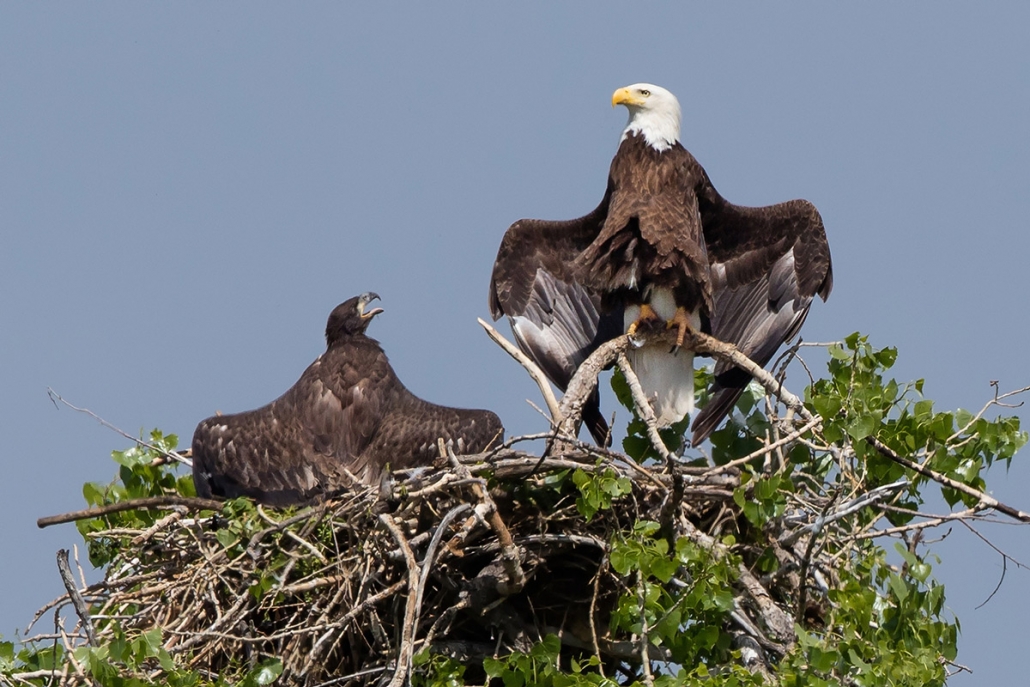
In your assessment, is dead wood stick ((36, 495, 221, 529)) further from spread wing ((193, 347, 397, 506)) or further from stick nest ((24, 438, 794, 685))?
spread wing ((193, 347, 397, 506))

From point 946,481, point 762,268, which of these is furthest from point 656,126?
point 946,481

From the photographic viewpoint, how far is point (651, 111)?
1000 cm

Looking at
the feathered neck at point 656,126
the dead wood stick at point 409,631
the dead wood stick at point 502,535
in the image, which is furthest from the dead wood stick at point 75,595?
the feathered neck at point 656,126

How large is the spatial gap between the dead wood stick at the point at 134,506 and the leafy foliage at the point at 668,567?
157 mm

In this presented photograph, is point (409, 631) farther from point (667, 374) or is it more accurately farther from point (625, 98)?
point (625, 98)

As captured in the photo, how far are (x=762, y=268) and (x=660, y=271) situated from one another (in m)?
0.81

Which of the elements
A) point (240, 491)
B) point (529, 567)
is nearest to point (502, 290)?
point (240, 491)

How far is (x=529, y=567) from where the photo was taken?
702cm

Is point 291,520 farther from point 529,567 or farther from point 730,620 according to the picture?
point 730,620

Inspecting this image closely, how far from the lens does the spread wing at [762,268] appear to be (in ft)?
30.8

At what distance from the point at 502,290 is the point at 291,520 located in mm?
3085

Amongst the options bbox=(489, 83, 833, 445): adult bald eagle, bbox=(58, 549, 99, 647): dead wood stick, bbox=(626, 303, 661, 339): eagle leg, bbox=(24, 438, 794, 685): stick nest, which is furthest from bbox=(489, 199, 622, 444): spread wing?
bbox=(58, 549, 99, 647): dead wood stick

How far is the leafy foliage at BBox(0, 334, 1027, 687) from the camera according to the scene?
6113 millimetres

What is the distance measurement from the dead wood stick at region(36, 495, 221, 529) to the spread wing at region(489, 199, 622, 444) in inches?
102
